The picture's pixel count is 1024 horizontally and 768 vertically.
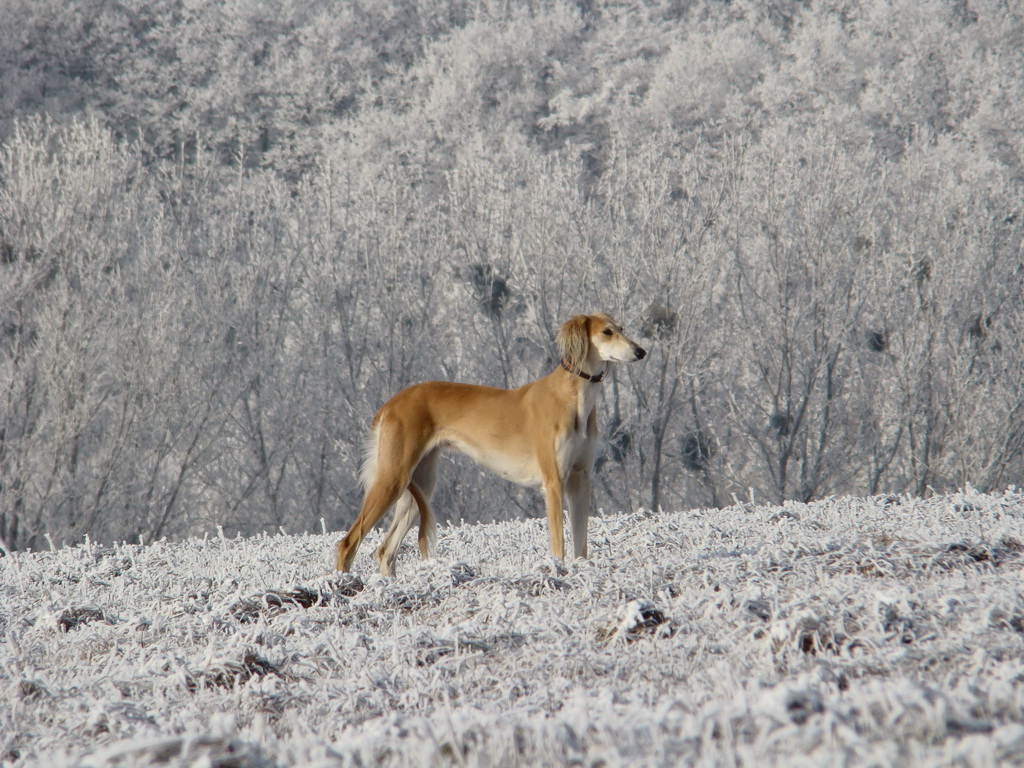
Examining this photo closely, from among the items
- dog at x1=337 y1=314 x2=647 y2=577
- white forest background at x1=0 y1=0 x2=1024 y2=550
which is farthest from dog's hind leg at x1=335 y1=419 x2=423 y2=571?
white forest background at x1=0 y1=0 x2=1024 y2=550

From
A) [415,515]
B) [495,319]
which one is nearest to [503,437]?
[415,515]

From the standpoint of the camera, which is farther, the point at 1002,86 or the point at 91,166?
the point at 1002,86

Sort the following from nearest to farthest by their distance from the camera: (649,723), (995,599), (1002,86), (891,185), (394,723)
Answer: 1. (649,723)
2. (394,723)
3. (995,599)
4. (891,185)
5. (1002,86)

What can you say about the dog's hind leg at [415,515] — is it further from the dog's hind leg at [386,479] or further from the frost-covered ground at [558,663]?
the frost-covered ground at [558,663]

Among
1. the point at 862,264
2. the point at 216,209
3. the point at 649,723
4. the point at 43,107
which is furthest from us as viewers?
the point at 43,107

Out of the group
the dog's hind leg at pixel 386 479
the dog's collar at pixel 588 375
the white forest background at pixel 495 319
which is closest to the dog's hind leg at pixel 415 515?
the dog's hind leg at pixel 386 479

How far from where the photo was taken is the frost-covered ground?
5.95ft

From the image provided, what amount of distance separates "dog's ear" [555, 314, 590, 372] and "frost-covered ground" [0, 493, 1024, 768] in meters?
1.46

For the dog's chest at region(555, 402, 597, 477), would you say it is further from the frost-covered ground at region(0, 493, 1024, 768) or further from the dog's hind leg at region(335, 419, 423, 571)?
the dog's hind leg at region(335, 419, 423, 571)

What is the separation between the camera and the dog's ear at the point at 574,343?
6398 millimetres

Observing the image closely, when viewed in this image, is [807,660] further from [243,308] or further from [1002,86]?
[1002,86]

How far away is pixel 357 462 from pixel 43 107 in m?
20.0

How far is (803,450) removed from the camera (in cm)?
2067

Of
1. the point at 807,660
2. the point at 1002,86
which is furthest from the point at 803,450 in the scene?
the point at 807,660
